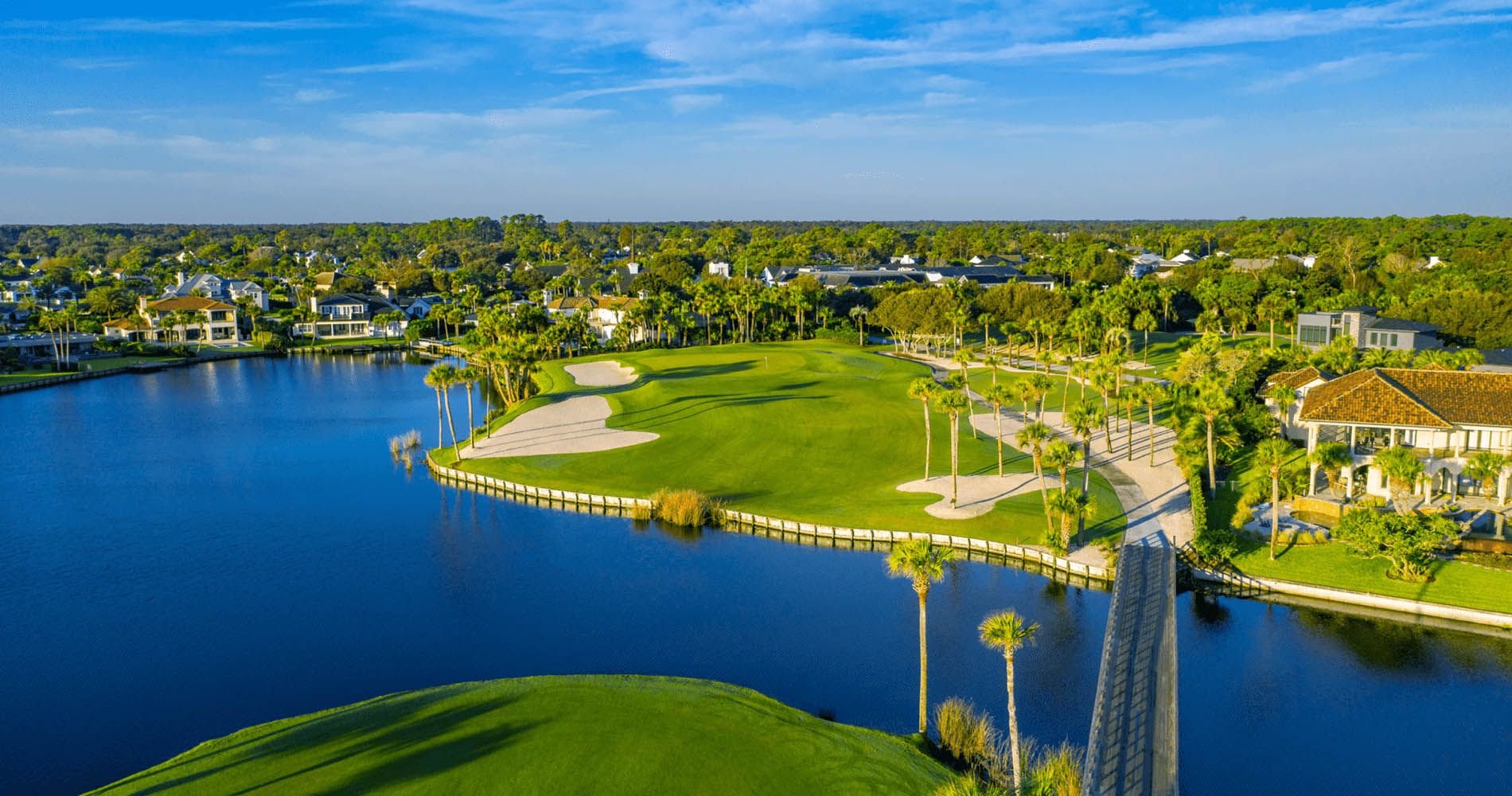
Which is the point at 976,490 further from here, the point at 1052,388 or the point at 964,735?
Result: the point at 1052,388

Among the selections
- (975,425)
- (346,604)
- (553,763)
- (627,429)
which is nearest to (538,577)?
(346,604)

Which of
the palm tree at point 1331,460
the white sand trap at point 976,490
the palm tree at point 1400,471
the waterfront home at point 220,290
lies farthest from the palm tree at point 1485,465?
the waterfront home at point 220,290

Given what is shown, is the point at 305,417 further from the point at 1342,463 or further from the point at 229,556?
the point at 1342,463

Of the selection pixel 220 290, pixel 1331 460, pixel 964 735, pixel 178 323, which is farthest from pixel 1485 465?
pixel 220 290

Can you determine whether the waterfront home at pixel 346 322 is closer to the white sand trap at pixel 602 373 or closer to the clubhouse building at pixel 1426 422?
the white sand trap at pixel 602 373

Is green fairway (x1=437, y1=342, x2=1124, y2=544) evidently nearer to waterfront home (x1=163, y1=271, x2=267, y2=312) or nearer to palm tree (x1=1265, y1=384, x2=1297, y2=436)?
palm tree (x1=1265, y1=384, x2=1297, y2=436)

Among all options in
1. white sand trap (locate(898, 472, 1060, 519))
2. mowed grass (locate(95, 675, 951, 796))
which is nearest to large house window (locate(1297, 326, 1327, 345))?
white sand trap (locate(898, 472, 1060, 519))
